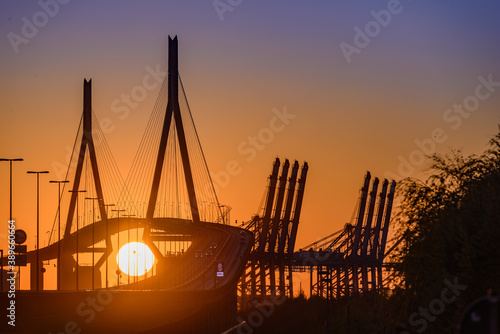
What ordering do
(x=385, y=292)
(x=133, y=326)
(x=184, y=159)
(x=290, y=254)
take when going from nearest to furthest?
(x=385, y=292) → (x=133, y=326) → (x=184, y=159) → (x=290, y=254)

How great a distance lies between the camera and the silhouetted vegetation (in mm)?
29172

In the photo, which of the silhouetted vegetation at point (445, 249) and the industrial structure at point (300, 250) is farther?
the industrial structure at point (300, 250)

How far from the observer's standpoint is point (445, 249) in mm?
31375

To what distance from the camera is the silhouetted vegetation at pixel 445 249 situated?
2917 centimetres

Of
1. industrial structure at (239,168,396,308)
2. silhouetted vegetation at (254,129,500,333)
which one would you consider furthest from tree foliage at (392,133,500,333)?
industrial structure at (239,168,396,308)

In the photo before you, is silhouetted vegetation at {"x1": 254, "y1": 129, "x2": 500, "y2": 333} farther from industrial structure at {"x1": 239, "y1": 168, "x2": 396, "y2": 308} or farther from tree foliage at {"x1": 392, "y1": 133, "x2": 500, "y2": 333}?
industrial structure at {"x1": 239, "y1": 168, "x2": 396, "y2": 308}

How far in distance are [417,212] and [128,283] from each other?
8415 cm

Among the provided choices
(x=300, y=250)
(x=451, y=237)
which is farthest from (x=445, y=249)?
(x=300, y=250)

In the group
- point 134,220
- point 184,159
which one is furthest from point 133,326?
point 134,220

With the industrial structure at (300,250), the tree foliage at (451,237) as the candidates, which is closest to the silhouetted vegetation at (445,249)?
the tree foliage at (451,237)

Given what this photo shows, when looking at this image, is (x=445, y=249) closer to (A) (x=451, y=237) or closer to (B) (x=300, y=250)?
(A) (x=451, y=237)

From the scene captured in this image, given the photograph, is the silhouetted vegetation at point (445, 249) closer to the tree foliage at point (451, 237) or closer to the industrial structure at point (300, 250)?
the tree foliage at point (451, 237)

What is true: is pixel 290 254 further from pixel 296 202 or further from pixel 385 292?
pixel 385 292

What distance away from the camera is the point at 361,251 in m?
184
